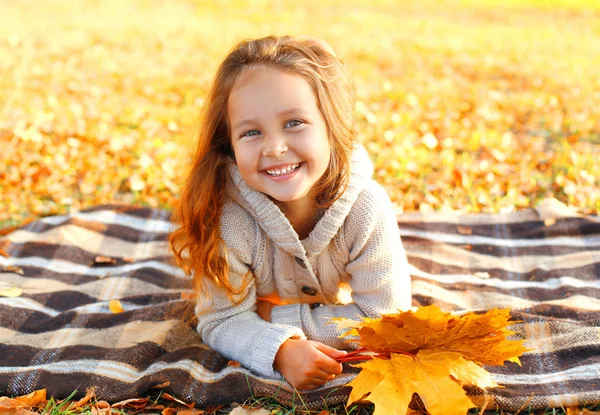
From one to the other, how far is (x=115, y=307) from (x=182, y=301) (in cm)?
29

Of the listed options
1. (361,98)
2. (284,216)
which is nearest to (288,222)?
(284,216)

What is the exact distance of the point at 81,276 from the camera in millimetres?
3076

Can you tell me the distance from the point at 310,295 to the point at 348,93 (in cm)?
77

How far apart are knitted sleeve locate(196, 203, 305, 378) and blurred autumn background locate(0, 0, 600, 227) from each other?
1169 millimetres

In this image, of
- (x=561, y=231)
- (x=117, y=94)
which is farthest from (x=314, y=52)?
(x=117, y=94)

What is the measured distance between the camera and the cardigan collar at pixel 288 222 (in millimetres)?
2232

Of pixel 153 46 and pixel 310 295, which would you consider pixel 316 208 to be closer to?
pixel 310 295

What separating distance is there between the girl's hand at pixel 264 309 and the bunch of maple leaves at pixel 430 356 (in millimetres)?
576

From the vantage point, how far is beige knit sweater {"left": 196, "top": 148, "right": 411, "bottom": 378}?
2.24m

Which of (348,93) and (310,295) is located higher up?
(348,93)

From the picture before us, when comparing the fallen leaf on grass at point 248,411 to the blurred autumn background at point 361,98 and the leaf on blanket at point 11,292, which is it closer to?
the leaf on blanket at point 11,292

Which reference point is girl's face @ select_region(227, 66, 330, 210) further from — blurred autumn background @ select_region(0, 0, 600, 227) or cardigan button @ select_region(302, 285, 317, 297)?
blurred autumn background @ select_region(0, 0, 600, 227)

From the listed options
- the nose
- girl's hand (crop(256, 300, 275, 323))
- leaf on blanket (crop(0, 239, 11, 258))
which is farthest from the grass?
leaf on blanket (crop(0, 239, 11, 258))

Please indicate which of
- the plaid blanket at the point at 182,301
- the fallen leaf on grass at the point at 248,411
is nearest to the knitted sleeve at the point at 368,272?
the plaid blanket at the point at 182,301
